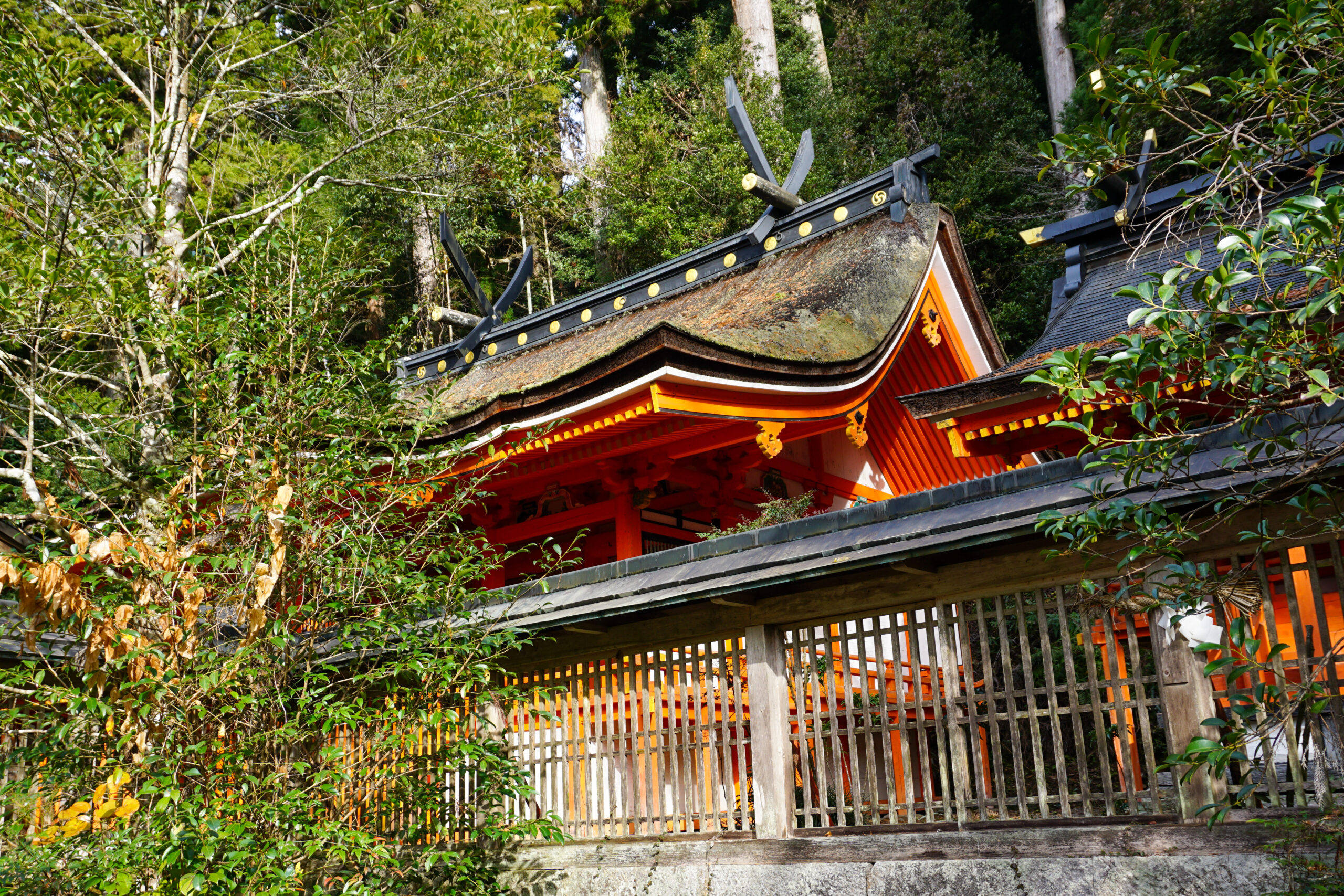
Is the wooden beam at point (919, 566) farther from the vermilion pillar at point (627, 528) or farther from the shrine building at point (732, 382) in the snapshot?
the vermilion pillar at point (627, 528)

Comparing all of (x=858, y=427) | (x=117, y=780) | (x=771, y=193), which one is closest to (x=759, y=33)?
(x=771, y=193)

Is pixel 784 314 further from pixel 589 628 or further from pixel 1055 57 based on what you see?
pixel 1055 57

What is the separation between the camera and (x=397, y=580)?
5.64 m

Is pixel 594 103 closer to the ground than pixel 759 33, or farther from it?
farther from it

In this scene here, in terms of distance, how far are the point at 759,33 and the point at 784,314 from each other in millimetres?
14630

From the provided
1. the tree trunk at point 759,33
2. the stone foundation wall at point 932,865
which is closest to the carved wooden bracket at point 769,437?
the stone foundation wall at point 932,865

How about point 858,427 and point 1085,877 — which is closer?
point 1085,877

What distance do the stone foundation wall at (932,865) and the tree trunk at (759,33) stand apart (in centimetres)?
1809

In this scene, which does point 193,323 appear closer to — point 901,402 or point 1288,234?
point 901,402

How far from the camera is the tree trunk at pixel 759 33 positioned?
21.5 metres

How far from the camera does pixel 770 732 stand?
573 cm

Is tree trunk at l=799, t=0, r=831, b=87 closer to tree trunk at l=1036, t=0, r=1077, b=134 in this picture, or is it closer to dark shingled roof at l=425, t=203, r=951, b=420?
tree trunk at l=1036, t=0, r=1077, b=134

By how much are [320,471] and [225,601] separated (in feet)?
2.80

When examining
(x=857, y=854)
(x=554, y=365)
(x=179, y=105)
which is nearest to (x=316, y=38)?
(x=179, y=105)
